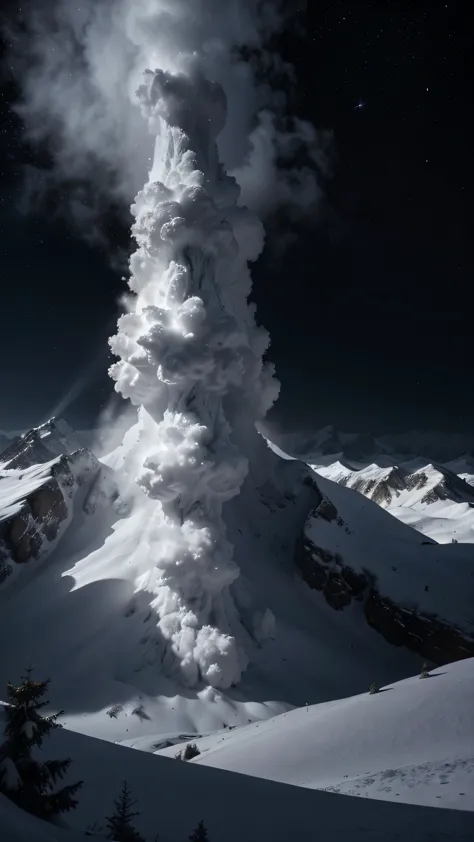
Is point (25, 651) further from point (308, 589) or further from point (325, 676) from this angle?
point (308, 589)

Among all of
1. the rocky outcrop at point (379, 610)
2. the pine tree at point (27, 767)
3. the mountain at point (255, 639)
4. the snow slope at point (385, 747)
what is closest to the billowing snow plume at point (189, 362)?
the mountain at point (255, 639)

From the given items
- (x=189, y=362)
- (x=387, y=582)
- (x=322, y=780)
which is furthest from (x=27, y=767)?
(x=387, y=582)

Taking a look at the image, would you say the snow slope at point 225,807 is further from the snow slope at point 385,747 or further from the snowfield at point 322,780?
the snow slope at point 385,747

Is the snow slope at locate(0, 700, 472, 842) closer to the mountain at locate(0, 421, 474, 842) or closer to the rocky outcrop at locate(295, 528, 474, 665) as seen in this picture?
the mountain at locate(0, 421, 474, 842)

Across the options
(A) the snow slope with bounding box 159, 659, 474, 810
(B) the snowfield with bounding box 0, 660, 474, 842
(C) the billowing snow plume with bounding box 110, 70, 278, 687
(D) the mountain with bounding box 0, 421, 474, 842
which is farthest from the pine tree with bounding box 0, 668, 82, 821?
(C) the billowing snow plume with bounding box 110, 70, 278, 687

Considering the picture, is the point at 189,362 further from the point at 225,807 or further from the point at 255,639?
the point at 225,807
